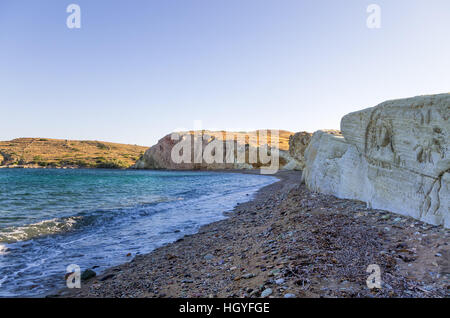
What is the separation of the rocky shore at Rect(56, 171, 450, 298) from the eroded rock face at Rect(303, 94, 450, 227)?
0.48 metres

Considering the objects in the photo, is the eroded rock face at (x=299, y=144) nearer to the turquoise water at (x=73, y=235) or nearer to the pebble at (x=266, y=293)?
the turquoise water at (x=73, y=235)

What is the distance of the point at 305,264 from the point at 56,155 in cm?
11406

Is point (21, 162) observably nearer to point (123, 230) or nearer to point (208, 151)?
point (208, 151)

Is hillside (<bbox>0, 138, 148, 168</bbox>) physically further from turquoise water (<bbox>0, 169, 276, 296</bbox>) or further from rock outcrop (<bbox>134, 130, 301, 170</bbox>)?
turquoise water (<bbox>0, 169, 276, 296</bbox>)

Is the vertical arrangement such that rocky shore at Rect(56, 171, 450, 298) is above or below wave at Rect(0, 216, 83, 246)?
above

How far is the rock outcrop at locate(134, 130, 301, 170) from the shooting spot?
2687 inches

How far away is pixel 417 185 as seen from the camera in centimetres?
632

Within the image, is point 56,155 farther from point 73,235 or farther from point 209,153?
point 73,235

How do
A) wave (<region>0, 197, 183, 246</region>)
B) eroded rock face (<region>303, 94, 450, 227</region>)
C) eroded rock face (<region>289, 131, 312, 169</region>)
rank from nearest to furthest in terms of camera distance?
eroded rock face (<region>303, 94, 450, 227</region>)
wave (<region>0, 197, 183, 246</region>)
eroded rock face (<region>289, 131, 312, 169</region>)

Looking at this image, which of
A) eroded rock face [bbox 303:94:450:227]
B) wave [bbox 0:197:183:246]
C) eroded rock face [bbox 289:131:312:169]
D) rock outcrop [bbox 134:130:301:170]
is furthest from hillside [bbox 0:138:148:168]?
eroded rock face [bbox 303:94:450:227]

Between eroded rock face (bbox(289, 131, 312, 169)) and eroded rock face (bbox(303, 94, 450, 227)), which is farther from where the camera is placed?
eroded rock face (bbox(289, 131, 312, 169))

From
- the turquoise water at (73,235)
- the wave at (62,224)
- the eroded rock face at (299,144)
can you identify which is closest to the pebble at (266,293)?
the turquoise water at (73,235)
